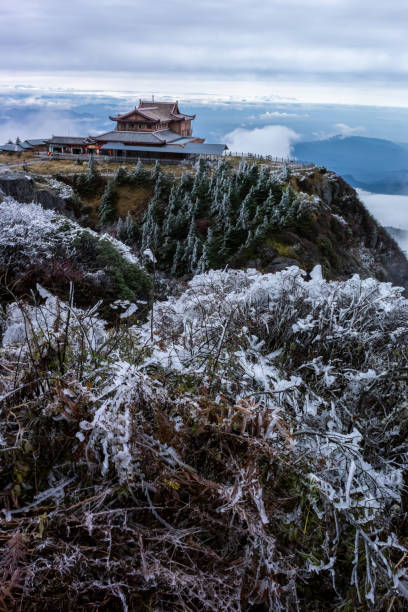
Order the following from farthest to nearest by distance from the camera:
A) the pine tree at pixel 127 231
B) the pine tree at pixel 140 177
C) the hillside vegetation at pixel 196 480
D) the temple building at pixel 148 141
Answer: the temple building at pixel 148 141 → the pine tree at pixel 140 177 → the pine tree at pixel 127 231 → the hillside vegetation at pixel 196 480

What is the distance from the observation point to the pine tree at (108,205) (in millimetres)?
30578

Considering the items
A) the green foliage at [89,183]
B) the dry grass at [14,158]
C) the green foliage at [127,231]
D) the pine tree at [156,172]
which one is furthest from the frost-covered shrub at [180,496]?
the dry grass at [14,158]

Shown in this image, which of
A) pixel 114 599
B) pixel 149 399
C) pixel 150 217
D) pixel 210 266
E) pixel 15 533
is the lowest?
pixel 210 266

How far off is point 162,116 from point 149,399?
5363 cm

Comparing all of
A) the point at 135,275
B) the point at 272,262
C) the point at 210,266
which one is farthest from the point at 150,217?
the point at 135,275

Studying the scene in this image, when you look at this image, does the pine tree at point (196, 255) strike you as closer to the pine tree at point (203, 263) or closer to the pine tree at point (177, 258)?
the pine tree at point (203, 263)

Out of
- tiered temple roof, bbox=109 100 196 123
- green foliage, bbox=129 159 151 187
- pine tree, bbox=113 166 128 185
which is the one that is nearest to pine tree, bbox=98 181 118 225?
pine tree, bbox=113 166 128 185

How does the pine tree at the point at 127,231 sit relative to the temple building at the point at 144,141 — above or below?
below

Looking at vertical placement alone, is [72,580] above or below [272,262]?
above

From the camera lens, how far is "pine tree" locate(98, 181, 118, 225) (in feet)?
100

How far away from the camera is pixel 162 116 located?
4888 centimetres

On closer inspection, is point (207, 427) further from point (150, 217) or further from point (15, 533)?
point (150, 217)

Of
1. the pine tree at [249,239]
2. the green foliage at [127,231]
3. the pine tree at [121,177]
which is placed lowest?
the green foliage at [127,231]

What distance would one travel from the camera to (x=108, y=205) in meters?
31.1
